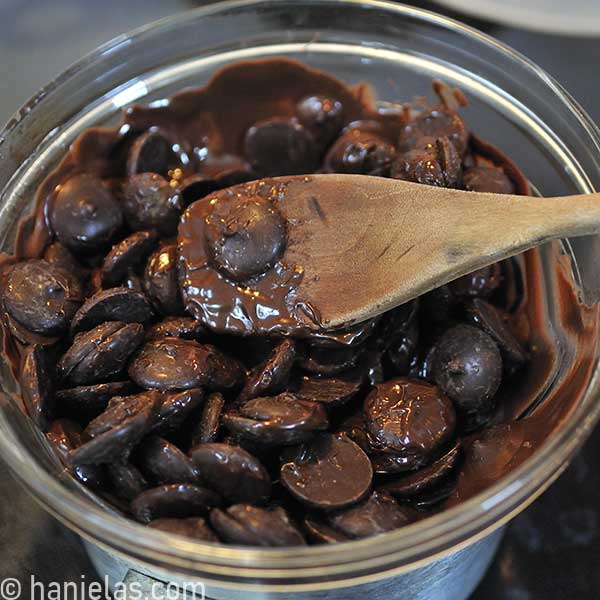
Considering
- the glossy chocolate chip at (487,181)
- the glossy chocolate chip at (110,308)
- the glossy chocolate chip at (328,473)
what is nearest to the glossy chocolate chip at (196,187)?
the glossy chocolate chip at (110,308)

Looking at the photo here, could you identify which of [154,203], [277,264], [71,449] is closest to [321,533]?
[71,449]

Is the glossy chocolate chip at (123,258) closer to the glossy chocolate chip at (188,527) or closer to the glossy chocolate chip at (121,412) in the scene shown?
the glossy chocolate chip at (121,412)

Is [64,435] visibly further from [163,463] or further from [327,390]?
[327,390]

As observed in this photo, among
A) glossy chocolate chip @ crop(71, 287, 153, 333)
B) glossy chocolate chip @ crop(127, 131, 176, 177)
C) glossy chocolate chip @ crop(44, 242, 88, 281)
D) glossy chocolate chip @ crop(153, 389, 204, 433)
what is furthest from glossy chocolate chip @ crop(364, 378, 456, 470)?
glossy chocolate chip @ crop(127, 131, 176, 177)

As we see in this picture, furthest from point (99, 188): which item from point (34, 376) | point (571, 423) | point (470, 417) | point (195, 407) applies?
point (571, 423)

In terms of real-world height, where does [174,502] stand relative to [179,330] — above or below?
below

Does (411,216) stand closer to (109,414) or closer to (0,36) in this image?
(109,414)

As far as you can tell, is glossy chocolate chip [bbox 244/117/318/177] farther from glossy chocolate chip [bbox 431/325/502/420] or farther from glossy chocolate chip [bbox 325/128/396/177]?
glossy chocolate chip [bbox 431/325/502/420]
